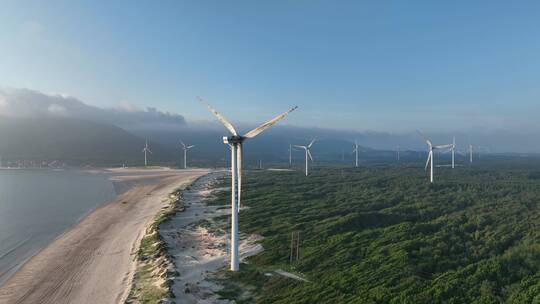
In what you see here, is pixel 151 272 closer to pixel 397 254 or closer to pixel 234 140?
pixel 234 140

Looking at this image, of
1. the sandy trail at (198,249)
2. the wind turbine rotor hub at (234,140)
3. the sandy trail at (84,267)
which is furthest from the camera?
the wind turbine rotor hub at (234,140)

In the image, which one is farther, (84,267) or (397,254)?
(84,267)

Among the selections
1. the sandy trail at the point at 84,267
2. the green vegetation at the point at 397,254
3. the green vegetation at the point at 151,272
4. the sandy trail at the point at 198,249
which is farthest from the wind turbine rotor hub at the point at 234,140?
the sandy trail at the point at 84,267

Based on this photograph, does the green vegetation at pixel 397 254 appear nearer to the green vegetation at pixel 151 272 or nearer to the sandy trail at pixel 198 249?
the sandy trail at pixel 198 249

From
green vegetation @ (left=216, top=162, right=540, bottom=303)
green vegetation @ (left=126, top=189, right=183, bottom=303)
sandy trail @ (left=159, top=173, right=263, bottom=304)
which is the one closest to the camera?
green vegetation @ (left=216, top=162, right=540, bottom=303)

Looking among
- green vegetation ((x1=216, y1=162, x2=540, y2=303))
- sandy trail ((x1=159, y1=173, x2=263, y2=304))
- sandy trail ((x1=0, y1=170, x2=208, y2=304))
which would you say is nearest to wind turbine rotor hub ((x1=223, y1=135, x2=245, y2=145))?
green vegetation ((x1=216, y1=162, x2=540, y2=303))

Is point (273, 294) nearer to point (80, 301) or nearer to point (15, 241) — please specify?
point (80, 301)

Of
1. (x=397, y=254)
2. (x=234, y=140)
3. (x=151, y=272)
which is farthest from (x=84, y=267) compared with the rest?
(x=397, y=254)

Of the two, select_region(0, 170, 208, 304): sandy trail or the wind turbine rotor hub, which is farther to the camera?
the wind turbine rotor hub

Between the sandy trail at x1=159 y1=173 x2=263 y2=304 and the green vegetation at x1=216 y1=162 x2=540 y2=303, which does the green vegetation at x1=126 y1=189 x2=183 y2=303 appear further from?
the green vegetation at x1=216 y1=162 x2=540 y2=303
